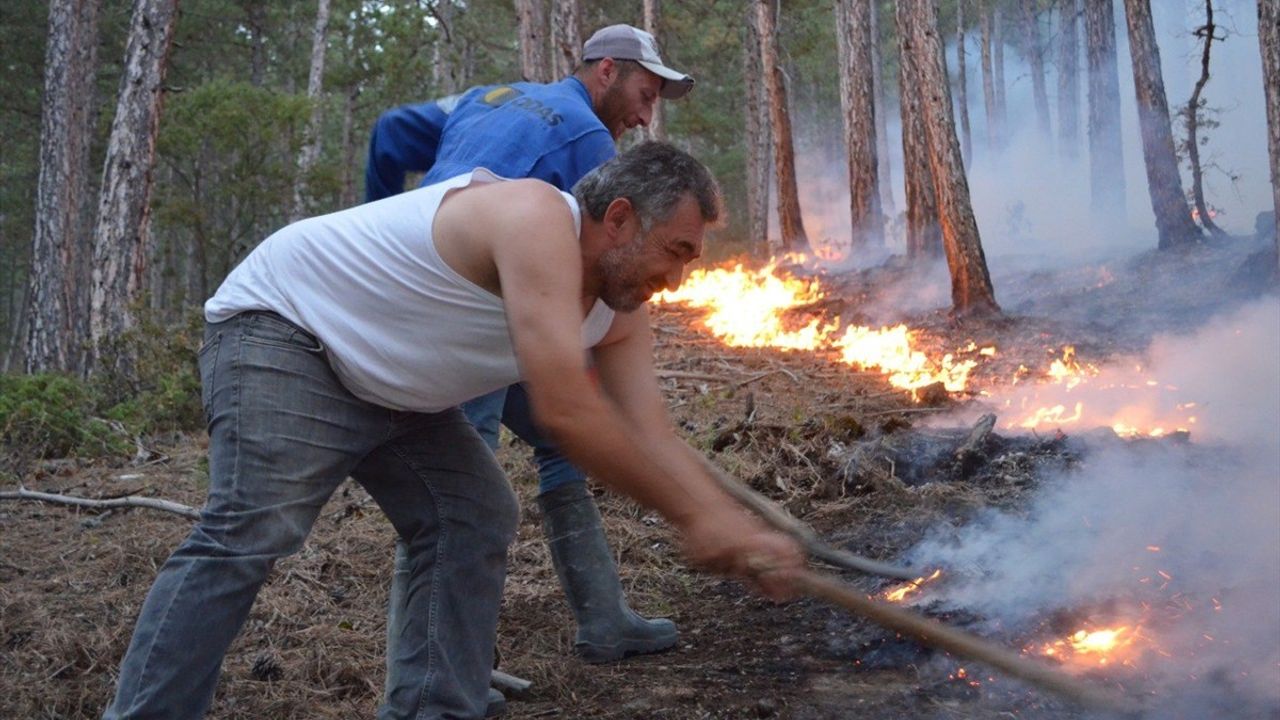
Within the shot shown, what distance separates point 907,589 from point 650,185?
95.3 inches

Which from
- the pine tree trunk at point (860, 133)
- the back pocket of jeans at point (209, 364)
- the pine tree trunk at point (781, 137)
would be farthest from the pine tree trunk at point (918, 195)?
the back pocket of jeans at point (209, 364)

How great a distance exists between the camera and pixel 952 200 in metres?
11.0

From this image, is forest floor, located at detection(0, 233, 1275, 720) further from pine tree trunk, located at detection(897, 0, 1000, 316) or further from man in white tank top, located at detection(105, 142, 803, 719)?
pine tree trunk, located at detection(897, 0, 1000, 316)

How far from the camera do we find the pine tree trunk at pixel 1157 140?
1317 cm

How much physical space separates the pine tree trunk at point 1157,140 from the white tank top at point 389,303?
12.4 meters

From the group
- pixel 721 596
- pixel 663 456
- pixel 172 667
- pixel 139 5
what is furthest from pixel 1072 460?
pixel 139 5

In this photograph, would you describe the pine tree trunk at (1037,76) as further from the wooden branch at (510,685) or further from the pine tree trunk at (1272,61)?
the wooden branch at (510,685)

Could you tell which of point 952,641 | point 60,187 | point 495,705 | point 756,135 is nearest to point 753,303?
point 60,187

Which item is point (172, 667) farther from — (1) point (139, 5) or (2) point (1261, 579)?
(1) point (139, 5)

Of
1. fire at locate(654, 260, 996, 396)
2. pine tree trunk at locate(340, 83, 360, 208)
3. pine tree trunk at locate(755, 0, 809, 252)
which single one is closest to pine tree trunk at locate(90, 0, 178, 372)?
fire at locate(654, 260, 996, 396)

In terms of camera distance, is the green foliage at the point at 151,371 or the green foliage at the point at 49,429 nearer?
the green foliage at the point at 49,429

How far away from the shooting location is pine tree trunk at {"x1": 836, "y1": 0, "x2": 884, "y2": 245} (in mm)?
16766

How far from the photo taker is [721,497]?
97.8 inches

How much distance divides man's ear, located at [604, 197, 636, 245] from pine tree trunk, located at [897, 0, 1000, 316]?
9078mm
